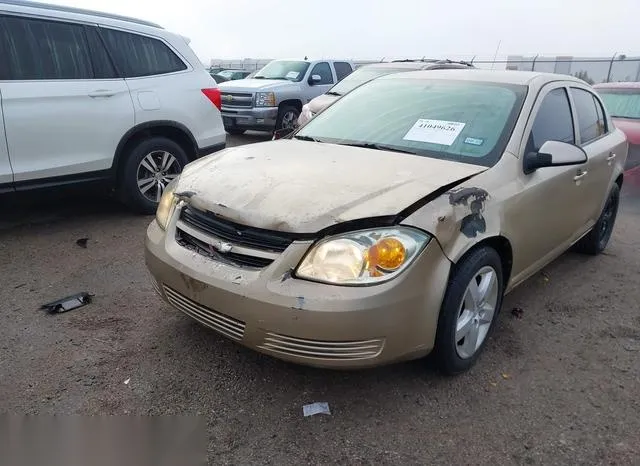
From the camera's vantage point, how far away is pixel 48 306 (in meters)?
3.48

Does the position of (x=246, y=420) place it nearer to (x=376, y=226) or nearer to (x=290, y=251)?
(x=290, y=251)

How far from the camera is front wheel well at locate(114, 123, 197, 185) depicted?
16.6 feet

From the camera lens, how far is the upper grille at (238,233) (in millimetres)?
2406

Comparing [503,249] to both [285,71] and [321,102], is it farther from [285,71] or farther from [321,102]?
[285,71]

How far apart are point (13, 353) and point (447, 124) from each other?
9.58 feet

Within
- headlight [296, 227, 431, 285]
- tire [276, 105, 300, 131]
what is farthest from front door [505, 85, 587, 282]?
tire [276, 105, 300, 131]

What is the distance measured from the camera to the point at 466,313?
9.00 feet

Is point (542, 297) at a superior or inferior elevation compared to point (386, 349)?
inferior

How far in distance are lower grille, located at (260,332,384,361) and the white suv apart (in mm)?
3295

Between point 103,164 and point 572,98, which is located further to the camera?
point 103,164

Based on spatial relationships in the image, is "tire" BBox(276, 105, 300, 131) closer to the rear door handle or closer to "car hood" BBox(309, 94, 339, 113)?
"car hood" BBox(309, 94, 339, 113)

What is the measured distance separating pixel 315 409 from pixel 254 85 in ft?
30.6

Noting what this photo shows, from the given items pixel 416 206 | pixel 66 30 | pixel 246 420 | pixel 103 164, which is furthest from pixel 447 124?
pixel 66 30

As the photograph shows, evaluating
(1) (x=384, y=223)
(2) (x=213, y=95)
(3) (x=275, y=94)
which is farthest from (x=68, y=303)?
(3) (x=275, y=94)
